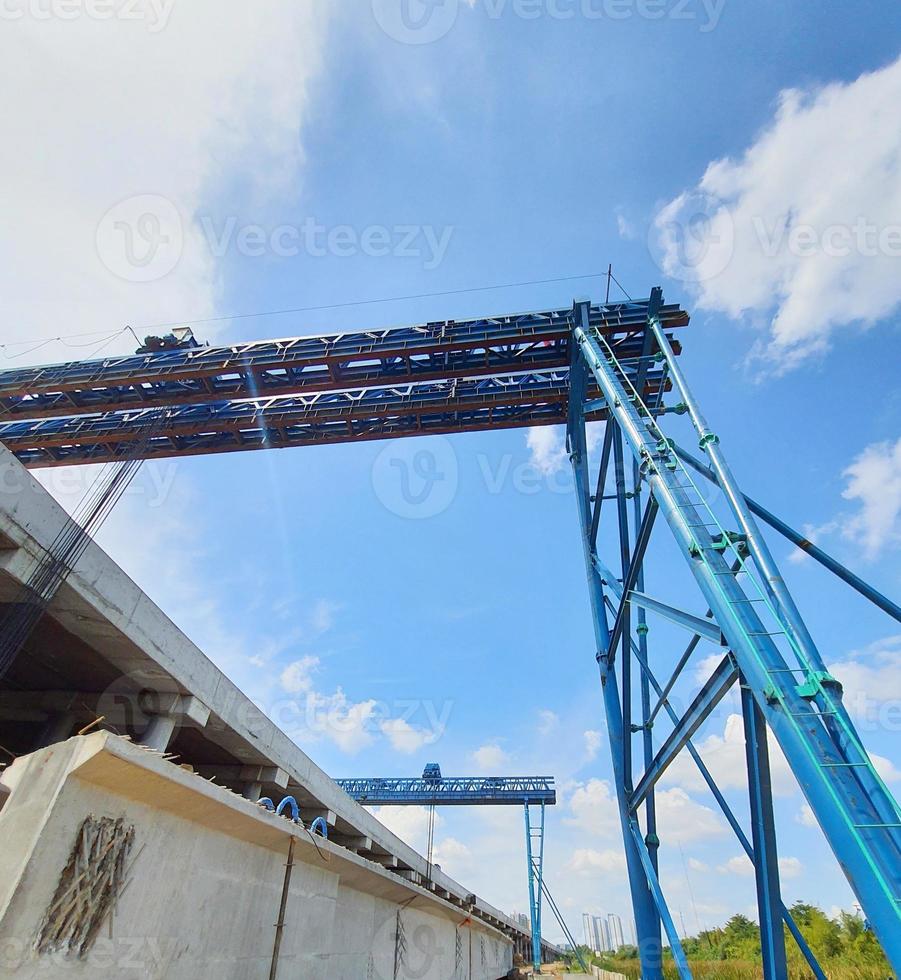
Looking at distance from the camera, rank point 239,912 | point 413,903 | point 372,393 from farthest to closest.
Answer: point 372,393 < point 413,903 < point 239,912

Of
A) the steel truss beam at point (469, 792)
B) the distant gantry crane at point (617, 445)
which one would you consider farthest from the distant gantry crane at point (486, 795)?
the distant gantry crane at point (617, 445)

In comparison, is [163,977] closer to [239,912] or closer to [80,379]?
[239,912]

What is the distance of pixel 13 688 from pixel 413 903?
6.92 metres

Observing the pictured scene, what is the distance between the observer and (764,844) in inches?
173

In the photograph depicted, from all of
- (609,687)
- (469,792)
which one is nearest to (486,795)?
(469,792)

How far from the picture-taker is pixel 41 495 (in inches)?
148

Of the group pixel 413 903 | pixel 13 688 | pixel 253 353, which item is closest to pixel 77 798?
pixel 13 688

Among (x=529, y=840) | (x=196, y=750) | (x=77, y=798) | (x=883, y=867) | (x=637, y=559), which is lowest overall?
(x=883, y=867)

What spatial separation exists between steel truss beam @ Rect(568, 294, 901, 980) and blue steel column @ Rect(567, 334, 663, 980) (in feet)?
0.07

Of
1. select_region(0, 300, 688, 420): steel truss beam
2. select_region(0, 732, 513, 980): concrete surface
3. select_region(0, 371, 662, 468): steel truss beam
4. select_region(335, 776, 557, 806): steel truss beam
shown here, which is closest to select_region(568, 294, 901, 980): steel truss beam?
select_region(0, 300, 688, 420): steel truss beam

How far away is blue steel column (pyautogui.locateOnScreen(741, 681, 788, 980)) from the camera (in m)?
4.36

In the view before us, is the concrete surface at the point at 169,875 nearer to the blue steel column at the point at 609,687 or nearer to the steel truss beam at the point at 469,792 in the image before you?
the blue steel column at the point at 609,687

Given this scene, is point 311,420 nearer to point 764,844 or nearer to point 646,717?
point 646,717

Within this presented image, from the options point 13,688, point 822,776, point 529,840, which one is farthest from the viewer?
point 529,840
